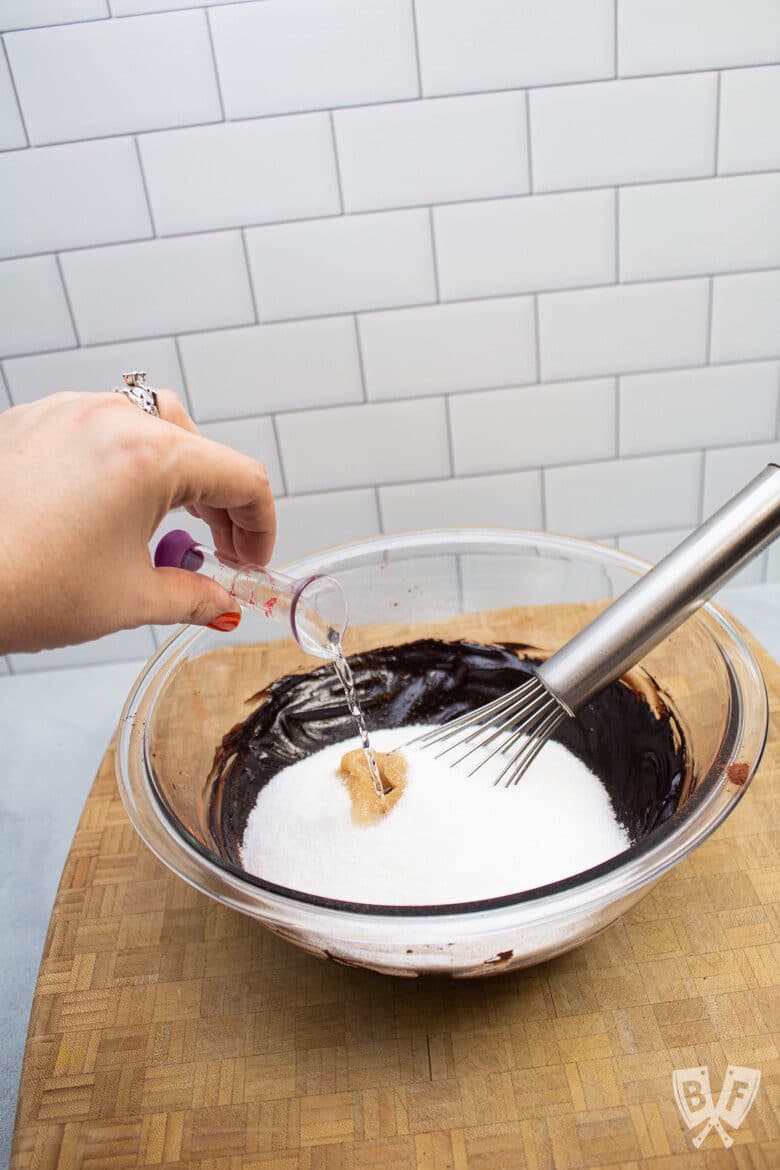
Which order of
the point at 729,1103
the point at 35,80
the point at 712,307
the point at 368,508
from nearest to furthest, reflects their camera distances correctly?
1. the point at 729,1103
2. the point at 35,80
3. the point at 712,307
4. the point at 368,508

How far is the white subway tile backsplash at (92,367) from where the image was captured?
44.4 inches

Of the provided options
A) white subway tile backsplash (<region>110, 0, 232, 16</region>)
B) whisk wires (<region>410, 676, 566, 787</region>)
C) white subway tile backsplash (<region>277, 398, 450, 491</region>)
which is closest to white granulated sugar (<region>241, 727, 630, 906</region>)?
whisk wires (<region>410, 676, 566, 787</region>)

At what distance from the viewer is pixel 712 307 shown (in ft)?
3.73

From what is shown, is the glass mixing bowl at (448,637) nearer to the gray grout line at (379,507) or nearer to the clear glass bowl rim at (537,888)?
the clear glass bowl rim at (537,888)

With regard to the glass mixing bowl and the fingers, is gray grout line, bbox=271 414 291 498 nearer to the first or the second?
the glass mixing bowl

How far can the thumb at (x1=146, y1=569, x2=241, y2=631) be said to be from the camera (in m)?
0.51

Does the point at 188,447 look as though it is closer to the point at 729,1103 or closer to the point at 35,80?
the point at 729,1103

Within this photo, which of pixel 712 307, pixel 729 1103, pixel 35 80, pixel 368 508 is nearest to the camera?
pixel 729 1103

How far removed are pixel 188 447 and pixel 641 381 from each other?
0.84 metres

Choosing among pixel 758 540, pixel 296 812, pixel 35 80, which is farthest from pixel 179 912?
pixel 35 80

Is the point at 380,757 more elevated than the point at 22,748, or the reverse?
the point at 380,757

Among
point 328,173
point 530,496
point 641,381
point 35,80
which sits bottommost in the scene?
point 530,496

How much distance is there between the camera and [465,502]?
4.09 feet

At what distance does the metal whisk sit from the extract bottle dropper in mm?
139
